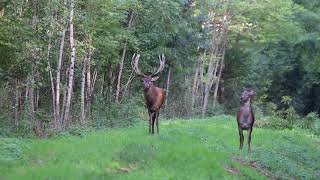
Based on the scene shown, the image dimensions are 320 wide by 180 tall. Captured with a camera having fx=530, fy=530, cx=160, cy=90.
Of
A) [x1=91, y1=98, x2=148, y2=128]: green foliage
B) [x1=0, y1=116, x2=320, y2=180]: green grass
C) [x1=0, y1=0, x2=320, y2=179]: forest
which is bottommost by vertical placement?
[x1=0, y1=116, x2=320, y2=180]: green grass

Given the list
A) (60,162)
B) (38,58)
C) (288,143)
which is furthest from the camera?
(288,143)

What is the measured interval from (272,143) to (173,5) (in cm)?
1094

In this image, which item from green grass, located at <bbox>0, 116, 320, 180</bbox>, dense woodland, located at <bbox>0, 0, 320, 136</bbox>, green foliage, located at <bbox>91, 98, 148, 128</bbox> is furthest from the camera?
green foliage, located at <bbox>91, 98, 148, 128</bbox>

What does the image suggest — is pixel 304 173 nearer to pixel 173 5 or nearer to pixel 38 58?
pixel 38 58

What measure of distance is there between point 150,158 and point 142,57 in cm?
1458

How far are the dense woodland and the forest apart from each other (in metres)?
0.06

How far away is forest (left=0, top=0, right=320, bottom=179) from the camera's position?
17422 millimetres

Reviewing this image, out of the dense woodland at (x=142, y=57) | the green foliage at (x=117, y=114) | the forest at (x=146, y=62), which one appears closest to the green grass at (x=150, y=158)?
the forest at (x=146, y=62)

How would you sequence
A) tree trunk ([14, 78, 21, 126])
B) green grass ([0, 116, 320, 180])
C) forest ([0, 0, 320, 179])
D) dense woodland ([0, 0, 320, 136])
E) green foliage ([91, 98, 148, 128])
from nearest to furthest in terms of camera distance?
green grass ([0, 116, 320, 180]) → forest ([0, 0, 320, 179]) → tree trunk ([14, 78, 21, 126]) → dense woodland ([0, 0, 320, 136]) → green foliage ([91, 98, 148, 128])

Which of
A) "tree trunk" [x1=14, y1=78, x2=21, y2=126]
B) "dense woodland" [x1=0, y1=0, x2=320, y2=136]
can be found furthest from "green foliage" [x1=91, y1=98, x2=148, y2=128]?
"tree trunk" [x1=14, y1=78, x2=21, y2=126]

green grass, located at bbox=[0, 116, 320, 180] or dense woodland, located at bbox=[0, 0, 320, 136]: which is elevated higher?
dense woodland, located at bbox=[0, 0, 320, 136]

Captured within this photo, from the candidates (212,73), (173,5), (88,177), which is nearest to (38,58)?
(88,177)

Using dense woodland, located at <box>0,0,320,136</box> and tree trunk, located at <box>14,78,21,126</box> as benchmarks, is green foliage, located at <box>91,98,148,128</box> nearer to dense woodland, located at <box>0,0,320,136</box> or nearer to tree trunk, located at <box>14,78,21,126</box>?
dense woodland, located at <box>0,0,320,136</box>

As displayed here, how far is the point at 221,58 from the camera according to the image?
121 feet
